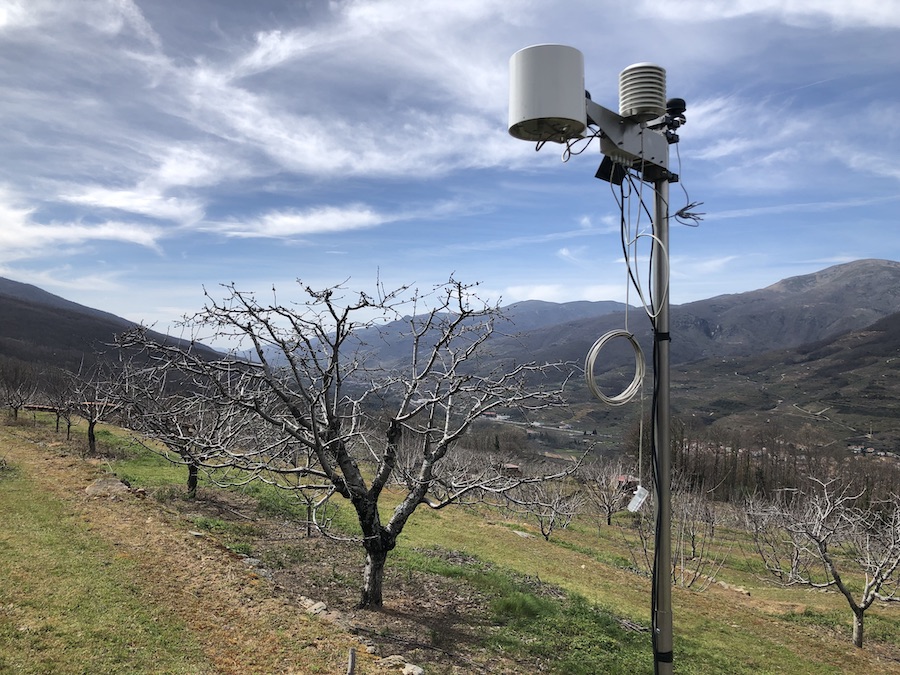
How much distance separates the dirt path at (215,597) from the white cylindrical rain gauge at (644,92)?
6292 millimetres

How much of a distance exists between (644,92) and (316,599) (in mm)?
8330

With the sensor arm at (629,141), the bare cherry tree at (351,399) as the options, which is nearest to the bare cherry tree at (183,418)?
the bare cherry tree at (351,399)

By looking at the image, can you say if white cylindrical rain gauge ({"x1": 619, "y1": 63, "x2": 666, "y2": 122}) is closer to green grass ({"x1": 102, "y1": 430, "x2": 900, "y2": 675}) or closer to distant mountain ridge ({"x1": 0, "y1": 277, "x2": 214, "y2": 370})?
green grass ({"x1": 102, "y1": 430, "x2": 900, "y2": 675})

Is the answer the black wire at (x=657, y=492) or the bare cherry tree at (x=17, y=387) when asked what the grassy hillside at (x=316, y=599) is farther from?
the bare cherry tree at (x=17, y=387)

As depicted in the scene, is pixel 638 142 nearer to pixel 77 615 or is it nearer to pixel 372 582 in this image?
pixel 372 582

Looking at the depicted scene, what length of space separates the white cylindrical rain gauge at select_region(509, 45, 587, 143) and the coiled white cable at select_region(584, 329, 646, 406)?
59.2 inches

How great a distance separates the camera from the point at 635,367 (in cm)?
420

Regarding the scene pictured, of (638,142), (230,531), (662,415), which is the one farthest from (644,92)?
(230,531)

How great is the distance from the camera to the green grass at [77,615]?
588cm

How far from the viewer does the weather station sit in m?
3.56

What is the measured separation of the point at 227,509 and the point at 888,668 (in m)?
15.6

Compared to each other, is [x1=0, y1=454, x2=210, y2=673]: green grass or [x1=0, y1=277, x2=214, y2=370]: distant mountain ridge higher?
[x1=0, y1=277, x2=214, y2=370]: distant mountain ridge

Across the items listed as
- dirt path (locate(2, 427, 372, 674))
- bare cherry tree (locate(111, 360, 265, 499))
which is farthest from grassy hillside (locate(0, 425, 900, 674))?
bare cherry tree (locate(111, 360, 265, 499))

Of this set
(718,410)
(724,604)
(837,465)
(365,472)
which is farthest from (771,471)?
(718,410)
